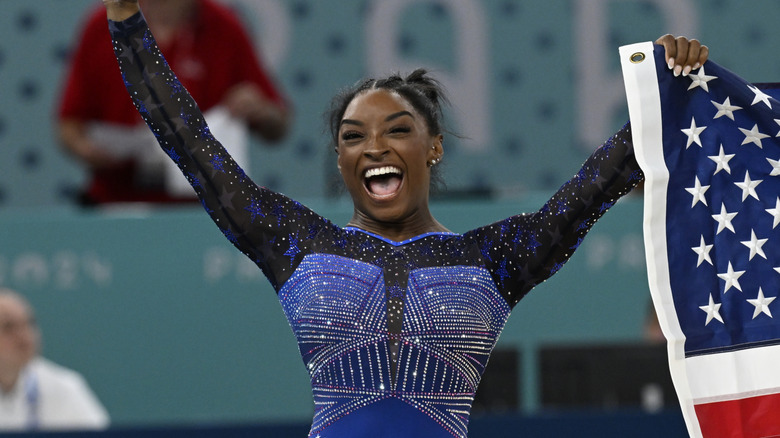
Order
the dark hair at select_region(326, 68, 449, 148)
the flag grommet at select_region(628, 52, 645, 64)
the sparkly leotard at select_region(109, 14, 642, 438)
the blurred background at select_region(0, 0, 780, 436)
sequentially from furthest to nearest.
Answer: the blurred background at select_region(0, 0, 780, 436) < the dark hair at select_region(326, 68, 449, 148) < the flag grommet at select_region(628, 52, 645, 64) < the sparkly leotard at select_region(109, 14, 642, 438)

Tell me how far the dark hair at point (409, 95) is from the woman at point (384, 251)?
0.5 inches

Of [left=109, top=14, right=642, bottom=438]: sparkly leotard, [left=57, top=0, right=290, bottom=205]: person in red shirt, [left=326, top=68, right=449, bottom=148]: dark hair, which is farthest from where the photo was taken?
[left=57, top=0, right=290, bottom=205]: person in red shirt

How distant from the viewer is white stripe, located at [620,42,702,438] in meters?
2.48

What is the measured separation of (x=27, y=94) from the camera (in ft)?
20.2

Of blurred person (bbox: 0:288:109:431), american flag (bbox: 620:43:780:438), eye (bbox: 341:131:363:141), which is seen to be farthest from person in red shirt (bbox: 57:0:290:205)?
american flag (bbox: 620:43:780:438)

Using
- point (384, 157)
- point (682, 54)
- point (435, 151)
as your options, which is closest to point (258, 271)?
point (435, 151)

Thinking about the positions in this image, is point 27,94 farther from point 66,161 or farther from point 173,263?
point 173,263

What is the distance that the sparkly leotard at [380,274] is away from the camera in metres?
2.47

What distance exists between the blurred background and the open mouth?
842mm

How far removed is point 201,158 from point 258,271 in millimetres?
2222

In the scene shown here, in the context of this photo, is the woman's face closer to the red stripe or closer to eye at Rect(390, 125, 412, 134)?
eye at Rect(390, 125, 412, 134)

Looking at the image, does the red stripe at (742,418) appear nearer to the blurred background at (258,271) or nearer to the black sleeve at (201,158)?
the black sleeve at (201,158)

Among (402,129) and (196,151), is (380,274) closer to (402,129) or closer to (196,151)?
(402,129)

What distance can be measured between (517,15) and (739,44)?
3.73ft
